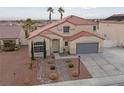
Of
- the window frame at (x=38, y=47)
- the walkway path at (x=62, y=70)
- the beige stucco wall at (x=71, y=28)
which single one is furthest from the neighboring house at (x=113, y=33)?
the walkway path at (x=62, y=70)

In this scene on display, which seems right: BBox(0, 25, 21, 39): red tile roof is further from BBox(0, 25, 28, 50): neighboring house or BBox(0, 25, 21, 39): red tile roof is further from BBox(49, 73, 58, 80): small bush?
BBox(49, 73, 58, 80): small bush

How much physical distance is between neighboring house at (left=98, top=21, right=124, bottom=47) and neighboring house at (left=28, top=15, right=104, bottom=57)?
6046 millimetres

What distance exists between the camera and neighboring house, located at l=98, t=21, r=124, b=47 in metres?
33.5

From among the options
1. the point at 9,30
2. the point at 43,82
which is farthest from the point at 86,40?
the point at 9,30

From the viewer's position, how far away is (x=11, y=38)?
112 ft

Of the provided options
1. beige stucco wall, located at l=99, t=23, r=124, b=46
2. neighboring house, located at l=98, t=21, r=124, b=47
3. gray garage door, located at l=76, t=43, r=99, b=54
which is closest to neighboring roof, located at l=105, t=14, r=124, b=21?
neighboring house, located at l=98, t=21, r=124, b=47

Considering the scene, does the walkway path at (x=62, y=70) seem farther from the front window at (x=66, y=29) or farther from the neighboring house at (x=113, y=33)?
the neighboring house at (x=113, y=33)

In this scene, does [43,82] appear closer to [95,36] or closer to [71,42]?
[71,42]

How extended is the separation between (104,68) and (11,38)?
60.1 feet

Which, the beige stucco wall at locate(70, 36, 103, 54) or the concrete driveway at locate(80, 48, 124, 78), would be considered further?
the beige stucco wall at locate(70, 36, 103, 54)

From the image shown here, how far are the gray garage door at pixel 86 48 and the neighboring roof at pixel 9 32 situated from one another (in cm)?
1183

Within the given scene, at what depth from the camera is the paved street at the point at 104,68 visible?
17872 millimetres

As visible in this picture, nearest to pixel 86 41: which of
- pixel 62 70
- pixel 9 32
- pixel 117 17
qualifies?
pixel 62 70

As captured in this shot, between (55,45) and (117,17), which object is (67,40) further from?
(117,17)
